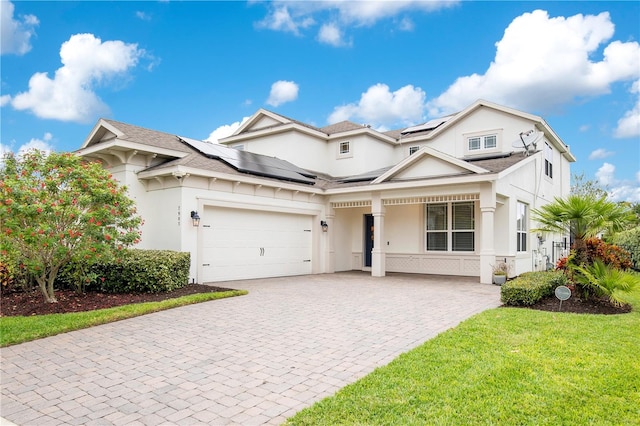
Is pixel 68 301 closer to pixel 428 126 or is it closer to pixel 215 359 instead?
pixel 215 359

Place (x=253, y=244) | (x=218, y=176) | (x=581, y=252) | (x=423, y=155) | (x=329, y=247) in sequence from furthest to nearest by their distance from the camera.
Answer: (x=329, y=247) → (x=423, y=155) → (x=253, y=244) → (x=218, y=176) → (x=581, y=252)

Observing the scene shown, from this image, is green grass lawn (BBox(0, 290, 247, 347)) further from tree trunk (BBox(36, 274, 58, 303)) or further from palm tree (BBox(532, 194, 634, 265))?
palm tree (BBox(532, 194, 634, 265))

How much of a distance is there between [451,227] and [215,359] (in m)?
11.9

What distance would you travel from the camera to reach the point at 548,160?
58.6ft

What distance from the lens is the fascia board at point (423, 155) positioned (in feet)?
39.8

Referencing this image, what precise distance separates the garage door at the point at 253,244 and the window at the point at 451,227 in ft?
15.9

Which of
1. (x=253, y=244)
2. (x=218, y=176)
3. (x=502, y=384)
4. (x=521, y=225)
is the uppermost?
Answer: (x=218, y=176)

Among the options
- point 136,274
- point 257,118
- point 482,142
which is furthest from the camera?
point 257,118

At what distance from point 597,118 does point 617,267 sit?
49.1 feet

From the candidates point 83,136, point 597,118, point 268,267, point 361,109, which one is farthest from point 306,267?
point 597,118

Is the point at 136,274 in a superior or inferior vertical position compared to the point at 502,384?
superior

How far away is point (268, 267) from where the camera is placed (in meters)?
13.6

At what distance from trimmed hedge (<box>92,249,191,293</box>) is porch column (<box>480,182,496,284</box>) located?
29.9ft

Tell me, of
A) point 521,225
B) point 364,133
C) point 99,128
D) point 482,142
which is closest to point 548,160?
point 482,142
